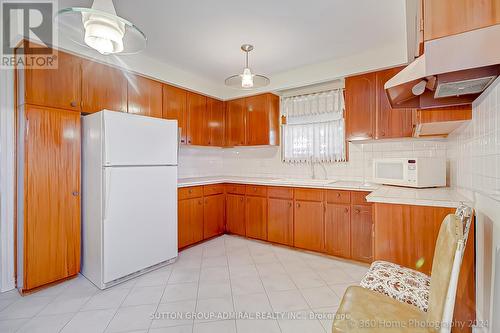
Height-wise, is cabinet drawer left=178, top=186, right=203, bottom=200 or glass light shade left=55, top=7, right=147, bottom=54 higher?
glass light shade left=55, top=7, right=147, bottom=54

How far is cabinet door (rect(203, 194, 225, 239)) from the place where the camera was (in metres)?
3.62

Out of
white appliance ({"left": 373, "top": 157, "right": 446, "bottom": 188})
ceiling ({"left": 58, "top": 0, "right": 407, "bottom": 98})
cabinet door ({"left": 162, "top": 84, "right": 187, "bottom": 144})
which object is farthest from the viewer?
cabinet door ({"left": 162, "top": 84, "right": 187, "bottom": 144})

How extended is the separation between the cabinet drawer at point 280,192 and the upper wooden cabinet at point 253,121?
0.79m

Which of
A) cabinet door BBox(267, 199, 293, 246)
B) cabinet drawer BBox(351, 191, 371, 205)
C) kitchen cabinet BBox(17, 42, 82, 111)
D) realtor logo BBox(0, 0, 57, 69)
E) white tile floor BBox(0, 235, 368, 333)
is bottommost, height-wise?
white tile floor BBox(0, 235, 368, 333)

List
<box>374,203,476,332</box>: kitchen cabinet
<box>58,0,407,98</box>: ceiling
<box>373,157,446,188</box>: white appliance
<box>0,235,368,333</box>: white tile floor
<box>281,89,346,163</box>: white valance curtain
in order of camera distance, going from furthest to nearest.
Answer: <box>281,89,346,163</box>: white valance curtain
<box>373,157,446,188</box>: white appliance
<box>58,0,407,98</box>: ceiling
<box>0,235,368,333</box>: white tile floor
<box>374,203,476,332</box>: kitchen cabinet

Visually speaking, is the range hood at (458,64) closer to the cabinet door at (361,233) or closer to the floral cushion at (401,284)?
the floral cushion at (401,284)

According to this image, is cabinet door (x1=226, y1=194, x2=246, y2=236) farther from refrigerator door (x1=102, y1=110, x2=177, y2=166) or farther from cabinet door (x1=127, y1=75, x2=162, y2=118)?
cabinet door (x1=127, y1=75, x2=162, y2=118)

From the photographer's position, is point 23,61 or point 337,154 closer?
point 23,61

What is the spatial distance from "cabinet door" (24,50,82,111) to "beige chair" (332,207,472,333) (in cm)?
288

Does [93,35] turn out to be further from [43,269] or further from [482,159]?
[482,159]

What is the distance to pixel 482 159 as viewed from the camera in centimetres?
145

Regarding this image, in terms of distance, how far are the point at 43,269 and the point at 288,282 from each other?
7.57 feet

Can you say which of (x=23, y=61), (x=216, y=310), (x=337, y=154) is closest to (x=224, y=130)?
(x=337, y=154)

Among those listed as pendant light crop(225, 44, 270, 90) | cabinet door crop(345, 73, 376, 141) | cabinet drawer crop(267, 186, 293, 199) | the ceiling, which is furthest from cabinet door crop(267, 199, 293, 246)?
the ceiling
